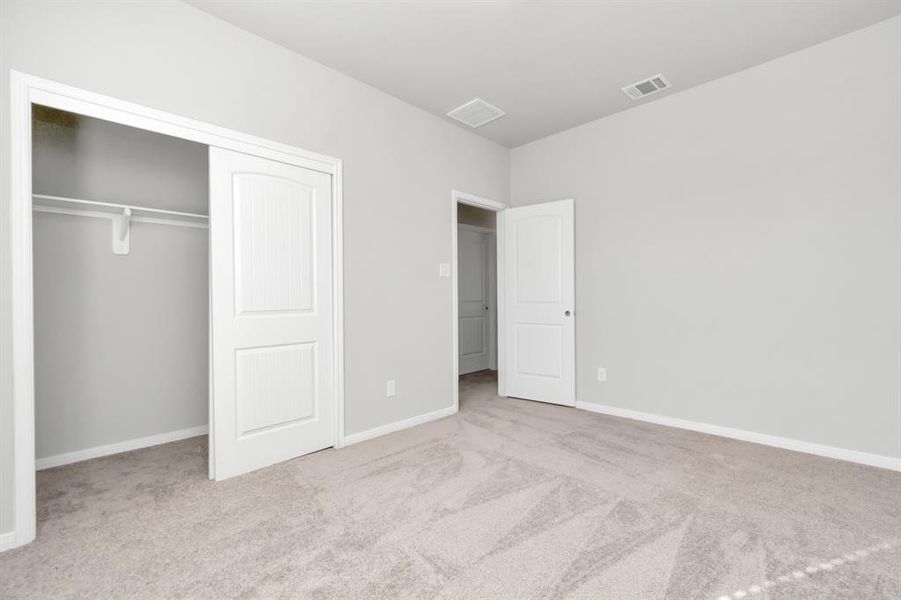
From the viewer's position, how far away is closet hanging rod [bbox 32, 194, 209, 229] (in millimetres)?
2539

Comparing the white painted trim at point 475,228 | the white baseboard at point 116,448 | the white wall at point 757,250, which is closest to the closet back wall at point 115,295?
the white baseboard at point 116,448

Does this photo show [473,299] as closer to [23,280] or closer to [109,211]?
[109,211]

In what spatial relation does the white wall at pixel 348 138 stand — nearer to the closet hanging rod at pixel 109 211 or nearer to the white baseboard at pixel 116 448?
the closet hanging rod at pixel 109 211

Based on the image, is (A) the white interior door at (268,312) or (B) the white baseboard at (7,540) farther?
(A) the white interior door at (268,312)

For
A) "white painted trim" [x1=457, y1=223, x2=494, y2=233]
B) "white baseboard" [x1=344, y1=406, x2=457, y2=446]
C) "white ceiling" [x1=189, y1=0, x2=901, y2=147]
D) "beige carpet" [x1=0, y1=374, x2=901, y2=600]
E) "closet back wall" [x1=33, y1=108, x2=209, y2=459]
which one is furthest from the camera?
"white painted trim" [x1=457, y1=223, x2=494, y2=233]

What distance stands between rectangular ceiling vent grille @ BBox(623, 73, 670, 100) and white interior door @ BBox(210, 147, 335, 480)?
8.25ft

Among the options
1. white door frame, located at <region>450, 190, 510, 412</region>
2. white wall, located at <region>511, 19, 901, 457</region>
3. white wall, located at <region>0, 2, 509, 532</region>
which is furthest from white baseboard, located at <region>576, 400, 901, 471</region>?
white wall, located at <region>0, 2, 509, 532</region>

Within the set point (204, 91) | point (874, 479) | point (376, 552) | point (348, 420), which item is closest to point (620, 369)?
point (874, 479)

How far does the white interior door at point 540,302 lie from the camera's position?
4086 mm

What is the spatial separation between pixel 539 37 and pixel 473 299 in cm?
379

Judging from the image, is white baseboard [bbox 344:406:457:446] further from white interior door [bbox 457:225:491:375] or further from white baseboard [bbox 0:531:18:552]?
white interior door [bbox 457:225:491:375]

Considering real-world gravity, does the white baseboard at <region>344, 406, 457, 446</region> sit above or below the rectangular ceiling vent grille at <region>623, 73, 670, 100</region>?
below

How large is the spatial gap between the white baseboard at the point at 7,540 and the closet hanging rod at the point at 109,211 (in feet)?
5.75

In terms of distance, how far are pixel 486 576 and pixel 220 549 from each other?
114 cm
